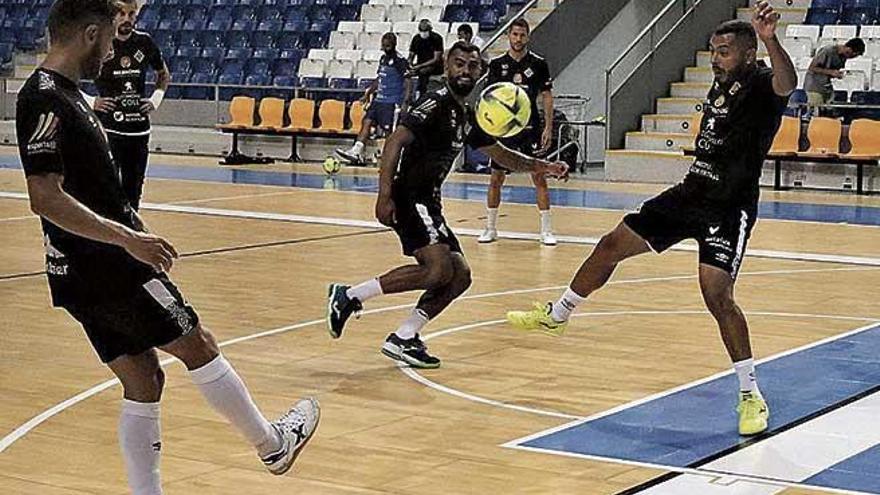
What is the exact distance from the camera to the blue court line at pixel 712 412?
6438mm

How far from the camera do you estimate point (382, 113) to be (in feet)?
73.7

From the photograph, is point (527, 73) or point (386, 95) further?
point (386, 95)

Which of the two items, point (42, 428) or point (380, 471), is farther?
point (42, 428)

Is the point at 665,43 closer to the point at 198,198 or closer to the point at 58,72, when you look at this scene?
the point at 198,198

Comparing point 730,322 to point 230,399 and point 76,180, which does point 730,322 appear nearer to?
point 230,399

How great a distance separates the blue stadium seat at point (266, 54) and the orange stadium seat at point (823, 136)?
1031 centimetres

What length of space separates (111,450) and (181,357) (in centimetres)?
161

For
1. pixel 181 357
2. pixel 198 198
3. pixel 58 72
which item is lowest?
pixel 198 198

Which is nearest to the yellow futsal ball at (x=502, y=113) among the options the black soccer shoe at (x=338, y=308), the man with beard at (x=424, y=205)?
the man with beard at (x=424, y=205)

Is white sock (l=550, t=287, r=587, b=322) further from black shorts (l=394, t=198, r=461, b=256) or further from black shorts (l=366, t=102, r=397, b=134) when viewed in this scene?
black shorts (l=366, t=102, r=397, b=134)

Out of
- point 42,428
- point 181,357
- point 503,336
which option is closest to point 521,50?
point 503,336

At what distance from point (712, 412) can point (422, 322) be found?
183 centimetres

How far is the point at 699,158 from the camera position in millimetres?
7195

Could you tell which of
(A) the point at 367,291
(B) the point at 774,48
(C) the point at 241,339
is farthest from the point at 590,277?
(C) the point at 241,339
